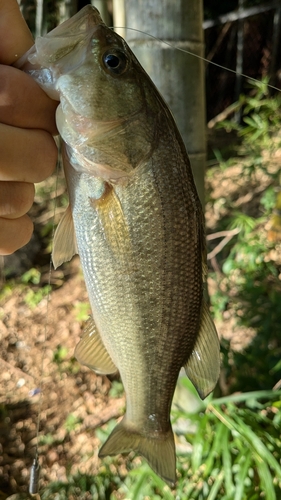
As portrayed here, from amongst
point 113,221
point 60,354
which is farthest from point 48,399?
point 113,221

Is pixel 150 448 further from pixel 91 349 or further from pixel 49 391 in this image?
pixel 49 391

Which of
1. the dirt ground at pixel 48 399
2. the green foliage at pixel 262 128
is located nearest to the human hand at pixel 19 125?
the dirt ground at pixel 48 399

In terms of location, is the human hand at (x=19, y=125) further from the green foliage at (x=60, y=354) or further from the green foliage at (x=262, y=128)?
the green foliage at (x=262, y=128)

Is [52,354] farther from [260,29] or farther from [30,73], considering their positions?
[260,29]

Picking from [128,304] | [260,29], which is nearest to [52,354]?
[128,304]

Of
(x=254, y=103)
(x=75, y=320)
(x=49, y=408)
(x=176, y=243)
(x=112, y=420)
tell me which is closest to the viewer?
(x=176, y=243)

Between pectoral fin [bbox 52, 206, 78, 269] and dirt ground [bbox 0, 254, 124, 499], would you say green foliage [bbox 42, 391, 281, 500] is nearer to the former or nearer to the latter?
dirt ground [bbox 0, 254, 124, 499]
